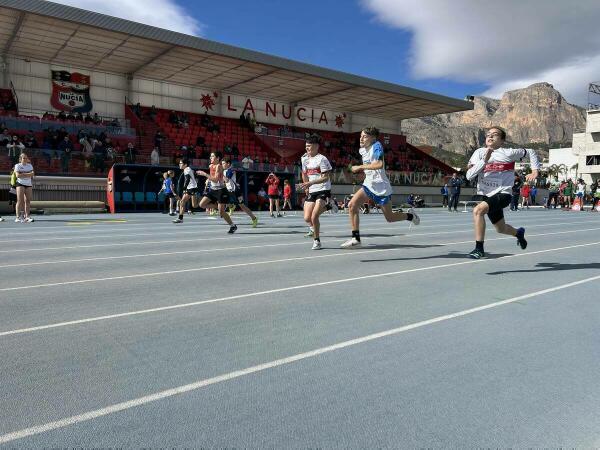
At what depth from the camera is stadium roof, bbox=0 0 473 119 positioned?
24969 millimetres

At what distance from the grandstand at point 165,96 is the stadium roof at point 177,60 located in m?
0.07

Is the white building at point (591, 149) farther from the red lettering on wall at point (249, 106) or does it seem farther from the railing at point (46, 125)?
the railing at point (46, 125)

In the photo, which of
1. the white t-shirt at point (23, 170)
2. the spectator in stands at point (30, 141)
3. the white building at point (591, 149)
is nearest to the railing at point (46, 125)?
the spectator in stands at point (30, 141)

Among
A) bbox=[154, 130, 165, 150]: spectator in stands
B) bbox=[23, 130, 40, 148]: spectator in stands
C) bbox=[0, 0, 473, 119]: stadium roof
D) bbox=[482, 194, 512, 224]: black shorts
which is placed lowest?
bbox=[482, 194, 512, 224]: black shorts

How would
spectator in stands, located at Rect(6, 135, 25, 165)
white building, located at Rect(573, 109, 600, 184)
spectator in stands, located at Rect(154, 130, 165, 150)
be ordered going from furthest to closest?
white building, located at Rect(573, 109, 600, 184)
spectator in stands, located at Rect(154, 130, 165, 150)
spectator in stands, located at Rect(6, 135, 25, 165)

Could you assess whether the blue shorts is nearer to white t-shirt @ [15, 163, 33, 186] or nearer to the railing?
white t-shirt @ [15, 163, 33, 186]

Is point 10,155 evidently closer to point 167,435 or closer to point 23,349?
point 23,349

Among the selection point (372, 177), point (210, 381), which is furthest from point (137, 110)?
point (210, 381)

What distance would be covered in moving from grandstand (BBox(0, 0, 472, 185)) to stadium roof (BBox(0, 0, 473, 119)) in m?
0.07

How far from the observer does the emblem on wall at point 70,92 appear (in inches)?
1208

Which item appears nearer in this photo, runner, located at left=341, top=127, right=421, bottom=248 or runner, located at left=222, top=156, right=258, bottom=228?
runner, located at left=341, top=127, right=421, bottom=248

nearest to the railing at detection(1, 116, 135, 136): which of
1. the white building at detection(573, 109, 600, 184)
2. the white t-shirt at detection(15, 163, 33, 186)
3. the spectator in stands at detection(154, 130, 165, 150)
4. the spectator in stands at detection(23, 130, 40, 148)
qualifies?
the spectator in stands at detection(23, 130, 40, 148)

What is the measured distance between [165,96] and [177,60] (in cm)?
534

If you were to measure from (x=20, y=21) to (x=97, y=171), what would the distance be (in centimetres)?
867
